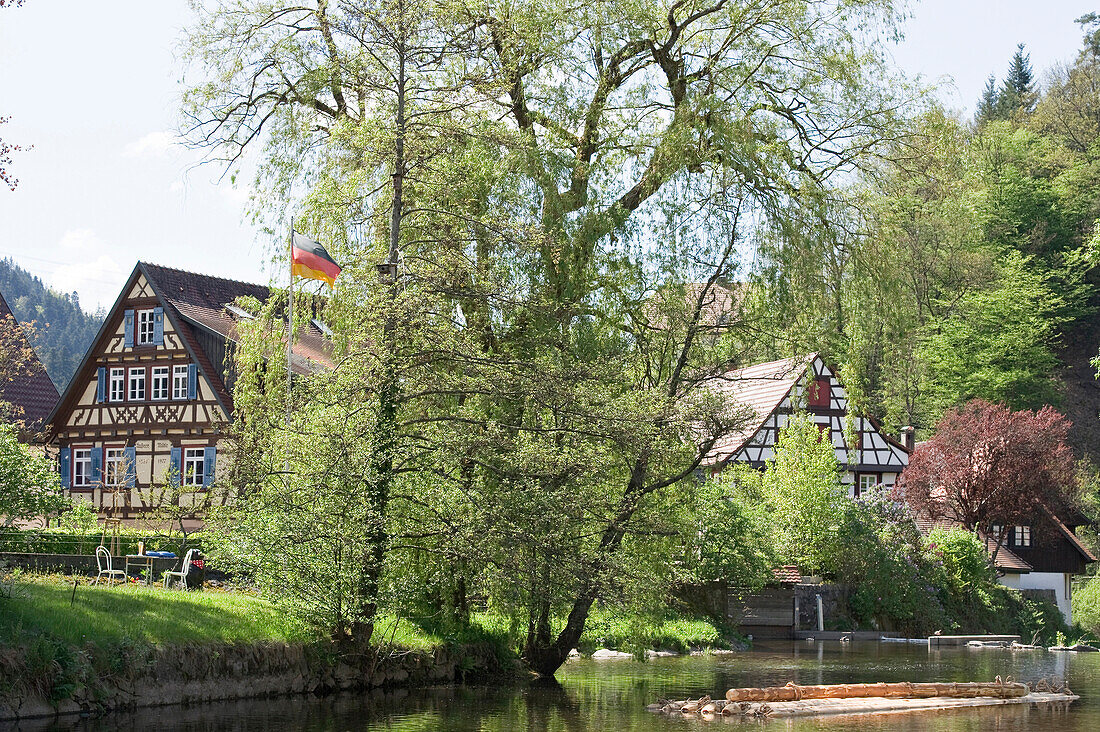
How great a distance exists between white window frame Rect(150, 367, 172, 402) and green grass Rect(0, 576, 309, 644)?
20.8 m

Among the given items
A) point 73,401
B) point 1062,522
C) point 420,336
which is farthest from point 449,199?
point 1062,522

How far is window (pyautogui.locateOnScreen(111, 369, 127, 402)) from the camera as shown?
129 ft

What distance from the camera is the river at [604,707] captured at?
1384 cm

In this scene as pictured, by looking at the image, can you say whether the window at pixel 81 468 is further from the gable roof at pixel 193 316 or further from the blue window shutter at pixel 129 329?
the blue window shutter at pixel 129 329

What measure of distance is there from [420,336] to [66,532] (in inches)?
551

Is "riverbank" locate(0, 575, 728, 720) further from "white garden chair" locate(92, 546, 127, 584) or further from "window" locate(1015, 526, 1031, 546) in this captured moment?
"window" locate(1015, 526, 1031, 546)

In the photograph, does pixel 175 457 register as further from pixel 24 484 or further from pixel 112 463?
pixel 24 484

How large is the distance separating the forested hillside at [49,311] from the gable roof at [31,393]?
242ft

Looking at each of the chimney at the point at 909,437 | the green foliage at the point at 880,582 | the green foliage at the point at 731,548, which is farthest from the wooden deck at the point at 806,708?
the chimney at the point at 909,437

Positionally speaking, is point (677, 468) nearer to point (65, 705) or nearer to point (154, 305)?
point (65, 705)

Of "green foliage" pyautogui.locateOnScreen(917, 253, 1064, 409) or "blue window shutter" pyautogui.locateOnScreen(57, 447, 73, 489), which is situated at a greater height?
"green foliage" pyautogui.locateOnScreen(917, 253, 1064, 409)

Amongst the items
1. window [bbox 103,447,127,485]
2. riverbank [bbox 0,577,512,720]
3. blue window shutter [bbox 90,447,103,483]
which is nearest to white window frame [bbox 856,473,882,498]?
window [bbox 103,447,127,485]

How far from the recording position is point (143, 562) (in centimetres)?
2292

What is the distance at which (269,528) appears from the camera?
15977mm
